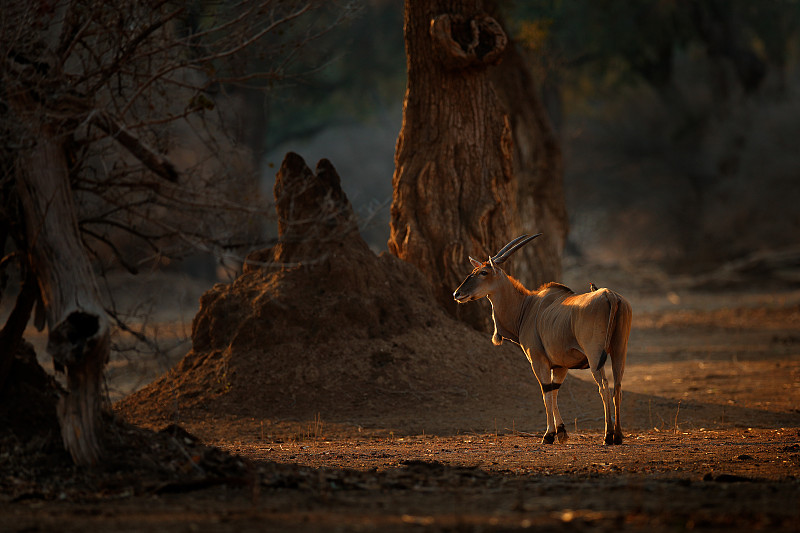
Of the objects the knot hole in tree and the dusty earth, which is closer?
the dusty earth

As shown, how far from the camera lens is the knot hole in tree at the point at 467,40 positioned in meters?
12.6

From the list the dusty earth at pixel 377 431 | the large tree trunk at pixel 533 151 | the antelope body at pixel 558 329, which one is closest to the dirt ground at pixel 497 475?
the dusty earth at pixel 377 431

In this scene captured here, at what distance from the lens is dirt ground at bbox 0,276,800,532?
515cm

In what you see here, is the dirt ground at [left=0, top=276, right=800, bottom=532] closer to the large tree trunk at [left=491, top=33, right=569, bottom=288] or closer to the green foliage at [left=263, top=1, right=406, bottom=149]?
the large tree trunk at [left=491, top=33, right=569, bottom=288]

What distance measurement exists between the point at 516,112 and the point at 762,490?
1387 cm

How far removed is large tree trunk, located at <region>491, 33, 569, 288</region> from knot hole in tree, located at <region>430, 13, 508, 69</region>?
5.88m

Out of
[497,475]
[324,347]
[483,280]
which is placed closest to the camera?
[497,475]

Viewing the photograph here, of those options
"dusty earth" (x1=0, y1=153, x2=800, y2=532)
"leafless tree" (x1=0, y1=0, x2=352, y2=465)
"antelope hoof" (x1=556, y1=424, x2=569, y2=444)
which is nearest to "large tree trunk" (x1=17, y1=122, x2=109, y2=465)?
"leafless tree" (x1=0, y1=0, x2=352, y2=465)

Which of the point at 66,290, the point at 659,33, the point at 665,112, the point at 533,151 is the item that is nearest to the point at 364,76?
the point at 659,33

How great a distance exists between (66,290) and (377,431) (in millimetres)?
4275

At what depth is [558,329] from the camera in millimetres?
8758

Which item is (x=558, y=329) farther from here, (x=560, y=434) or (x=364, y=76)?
(x=364, y=76)

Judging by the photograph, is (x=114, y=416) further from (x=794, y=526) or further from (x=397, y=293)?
(x=397, y=293)

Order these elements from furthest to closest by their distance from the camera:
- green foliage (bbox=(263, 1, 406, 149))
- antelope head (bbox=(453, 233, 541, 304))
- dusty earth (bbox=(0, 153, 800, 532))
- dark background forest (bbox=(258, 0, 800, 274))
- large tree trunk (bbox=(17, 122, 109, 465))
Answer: green foliage (bbox=(263, 1, 406, 149)) → dark background forest (bbox=(258, 0, 800, 274)) → antelope head (bbox=(453, 233, 541, 304)) → large tree trunk (bbox=(17, 122, 109, 465)) → dusty earth (bbox=(0, 153, 800, 532))
